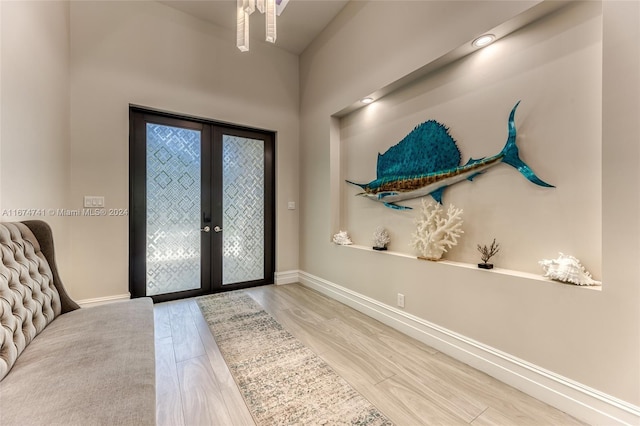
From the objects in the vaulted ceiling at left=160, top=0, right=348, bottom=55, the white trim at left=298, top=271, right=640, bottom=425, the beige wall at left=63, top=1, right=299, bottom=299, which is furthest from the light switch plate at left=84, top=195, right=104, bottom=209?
the white trim at left=298, top=271, right=640, bottom=425

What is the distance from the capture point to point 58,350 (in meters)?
1.20

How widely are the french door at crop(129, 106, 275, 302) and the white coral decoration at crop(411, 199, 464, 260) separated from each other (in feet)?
7.85

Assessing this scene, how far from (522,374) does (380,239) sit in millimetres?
1514

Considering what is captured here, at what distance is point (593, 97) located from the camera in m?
1.54

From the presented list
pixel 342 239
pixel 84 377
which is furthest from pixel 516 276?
pixel 84 377

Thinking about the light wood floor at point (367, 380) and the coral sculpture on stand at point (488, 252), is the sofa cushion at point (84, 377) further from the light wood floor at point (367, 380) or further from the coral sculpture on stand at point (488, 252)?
the coral sculpture on stand at point (488, 252)

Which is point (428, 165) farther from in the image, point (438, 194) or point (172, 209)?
point (172, 209)

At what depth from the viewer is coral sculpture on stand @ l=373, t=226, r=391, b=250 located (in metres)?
2.79

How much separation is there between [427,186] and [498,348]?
4.42 ft

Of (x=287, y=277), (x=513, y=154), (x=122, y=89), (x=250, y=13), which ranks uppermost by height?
(x=250, y=13)

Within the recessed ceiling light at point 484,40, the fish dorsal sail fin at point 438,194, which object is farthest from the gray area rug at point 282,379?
the recessed ceiling light at point 484,40

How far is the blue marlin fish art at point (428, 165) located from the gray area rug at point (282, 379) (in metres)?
1.68

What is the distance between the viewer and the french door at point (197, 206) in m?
3.12

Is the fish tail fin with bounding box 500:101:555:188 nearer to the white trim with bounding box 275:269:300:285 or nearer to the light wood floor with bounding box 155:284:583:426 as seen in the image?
the light wood floor with bounding box 155:284:583:426
